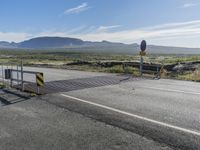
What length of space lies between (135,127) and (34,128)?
7.81 ft

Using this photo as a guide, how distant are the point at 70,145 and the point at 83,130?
89 cm

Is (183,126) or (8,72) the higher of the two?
(8,72)

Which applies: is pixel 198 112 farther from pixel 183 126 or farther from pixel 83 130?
pixel 83 130

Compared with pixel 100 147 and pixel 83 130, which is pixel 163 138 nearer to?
pixel 100 147

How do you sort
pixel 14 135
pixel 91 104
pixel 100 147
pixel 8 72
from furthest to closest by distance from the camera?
1. pixel 8 72
2. pixel 91 104
3. pixel 14 135
4. pixel 100 147

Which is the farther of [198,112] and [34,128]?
[198,112]

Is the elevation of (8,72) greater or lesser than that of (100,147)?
greater

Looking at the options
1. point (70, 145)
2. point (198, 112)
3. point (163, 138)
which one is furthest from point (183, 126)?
point (70, 145)

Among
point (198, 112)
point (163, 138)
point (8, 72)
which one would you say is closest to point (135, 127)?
point (163, 138)

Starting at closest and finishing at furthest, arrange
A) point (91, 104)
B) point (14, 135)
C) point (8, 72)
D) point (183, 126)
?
point (14, 135) < point (183, 126) < point (91, 104) < point (8, 72)

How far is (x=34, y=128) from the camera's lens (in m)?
6.23

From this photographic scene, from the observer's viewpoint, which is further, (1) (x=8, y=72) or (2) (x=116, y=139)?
(1) (x=8, y=72)

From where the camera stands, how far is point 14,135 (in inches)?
228

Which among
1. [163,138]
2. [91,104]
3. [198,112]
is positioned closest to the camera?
[163,138]
